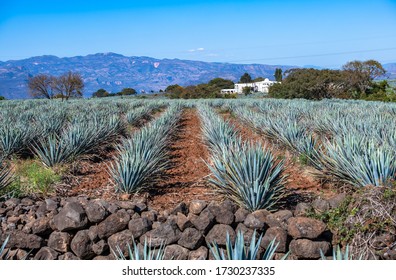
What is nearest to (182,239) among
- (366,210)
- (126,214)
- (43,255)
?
(126,214)

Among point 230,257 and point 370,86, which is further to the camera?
point 370,86

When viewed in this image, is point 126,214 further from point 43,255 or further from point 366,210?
point 366,210

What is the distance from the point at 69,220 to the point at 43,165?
2.68 m

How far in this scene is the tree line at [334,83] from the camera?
36.1m

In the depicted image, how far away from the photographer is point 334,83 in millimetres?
38219

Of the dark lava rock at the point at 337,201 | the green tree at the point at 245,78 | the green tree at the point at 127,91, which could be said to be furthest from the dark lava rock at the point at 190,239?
the green tree at the point at 245,78

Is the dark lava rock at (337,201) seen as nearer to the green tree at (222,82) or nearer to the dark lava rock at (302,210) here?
the dark lava rock at (302,210)

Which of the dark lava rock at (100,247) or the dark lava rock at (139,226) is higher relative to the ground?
the dark lava rock at (139,226)

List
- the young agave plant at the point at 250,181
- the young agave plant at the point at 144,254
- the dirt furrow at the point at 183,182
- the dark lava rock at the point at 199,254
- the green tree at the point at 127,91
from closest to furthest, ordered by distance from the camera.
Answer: the young agave plant at the point at 144,254 → the dark lava rock at the point at 199,254 → the young agave plant at the point at 250,181 → the dirt furrow at the point at 183,182 → the green tree at the point at 127,91

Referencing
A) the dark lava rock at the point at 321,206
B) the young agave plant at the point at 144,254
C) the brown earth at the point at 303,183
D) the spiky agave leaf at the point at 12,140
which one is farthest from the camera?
the spiky agave leaf at the point at 12,140

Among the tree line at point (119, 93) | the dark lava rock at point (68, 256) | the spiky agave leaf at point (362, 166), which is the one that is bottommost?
the tree line at point (119, 93)

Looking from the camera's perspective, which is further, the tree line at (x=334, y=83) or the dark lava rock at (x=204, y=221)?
the tree line at (x=334, y=83)

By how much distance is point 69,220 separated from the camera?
3.52 meters
